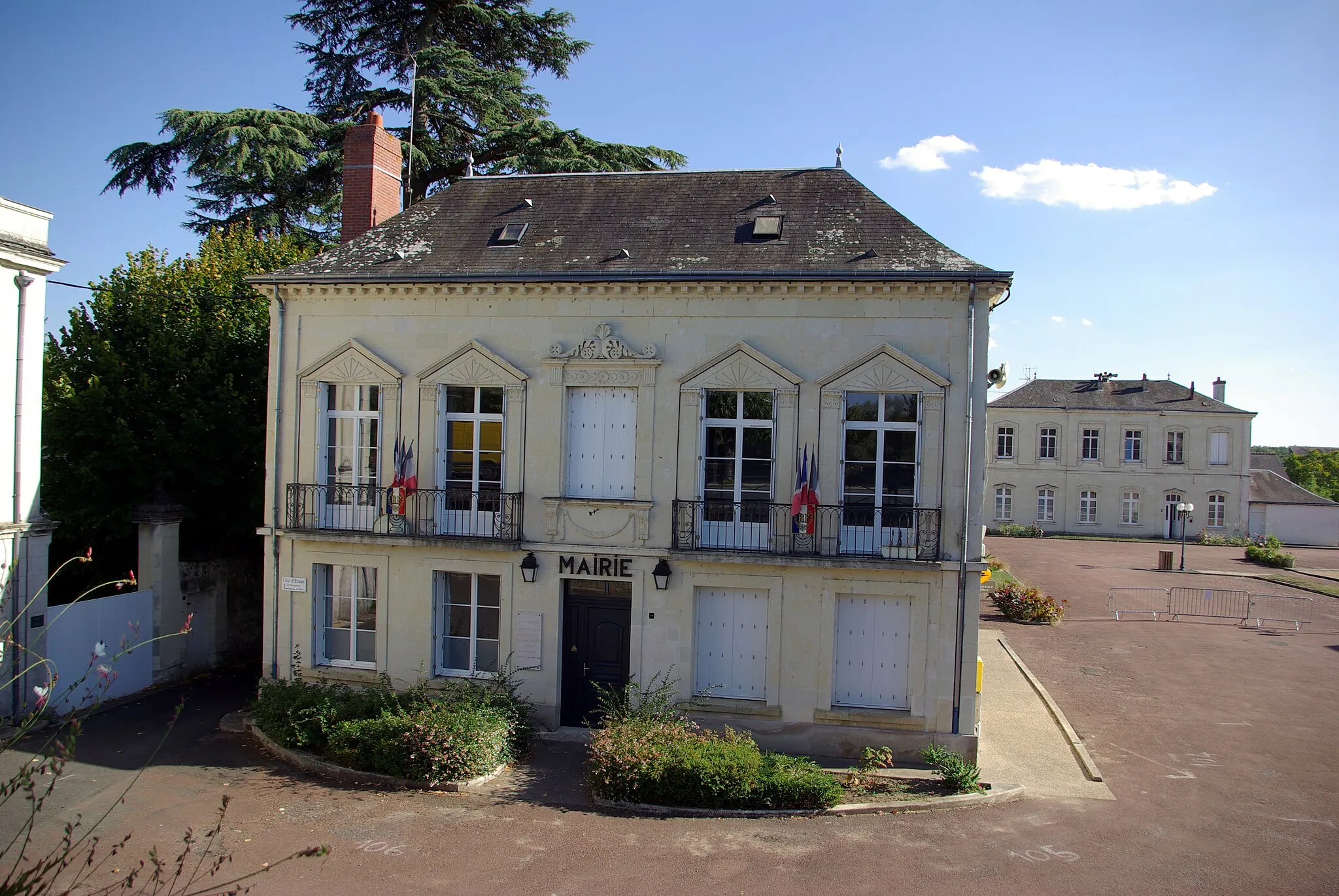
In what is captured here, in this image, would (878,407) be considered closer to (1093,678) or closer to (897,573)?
(897,573)

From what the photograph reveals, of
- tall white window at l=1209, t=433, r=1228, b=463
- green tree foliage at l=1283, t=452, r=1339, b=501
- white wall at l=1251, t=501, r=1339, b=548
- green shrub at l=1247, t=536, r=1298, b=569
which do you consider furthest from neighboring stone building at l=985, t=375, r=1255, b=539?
green tree foliage at l=1283, t=452, r=1339, b=501

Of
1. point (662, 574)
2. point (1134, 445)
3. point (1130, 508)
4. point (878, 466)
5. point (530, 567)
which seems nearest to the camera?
point (878, 466)

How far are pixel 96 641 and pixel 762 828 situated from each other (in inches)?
416

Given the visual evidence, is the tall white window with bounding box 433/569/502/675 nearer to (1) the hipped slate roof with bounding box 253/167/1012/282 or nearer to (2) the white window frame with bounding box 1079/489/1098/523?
(1) the hipped slate roof with bounding box 253/167/1012/282

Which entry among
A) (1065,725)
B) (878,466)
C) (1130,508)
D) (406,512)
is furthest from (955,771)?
(1130,508)

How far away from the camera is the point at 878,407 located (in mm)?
12180

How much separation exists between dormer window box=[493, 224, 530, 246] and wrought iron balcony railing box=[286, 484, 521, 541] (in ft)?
12.9

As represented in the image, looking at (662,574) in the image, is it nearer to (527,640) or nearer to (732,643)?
(732,643)

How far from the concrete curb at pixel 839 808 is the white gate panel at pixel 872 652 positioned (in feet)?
5.14

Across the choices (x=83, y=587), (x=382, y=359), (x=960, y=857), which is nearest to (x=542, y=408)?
(x=382, y=359)

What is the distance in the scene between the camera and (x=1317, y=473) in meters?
67.1

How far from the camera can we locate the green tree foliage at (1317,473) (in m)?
63.9

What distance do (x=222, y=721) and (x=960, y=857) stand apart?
1071 cm

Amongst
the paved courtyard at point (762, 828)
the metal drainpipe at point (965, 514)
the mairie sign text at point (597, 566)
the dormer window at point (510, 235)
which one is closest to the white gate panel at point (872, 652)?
the metal drainpipe at point (965, 514)
